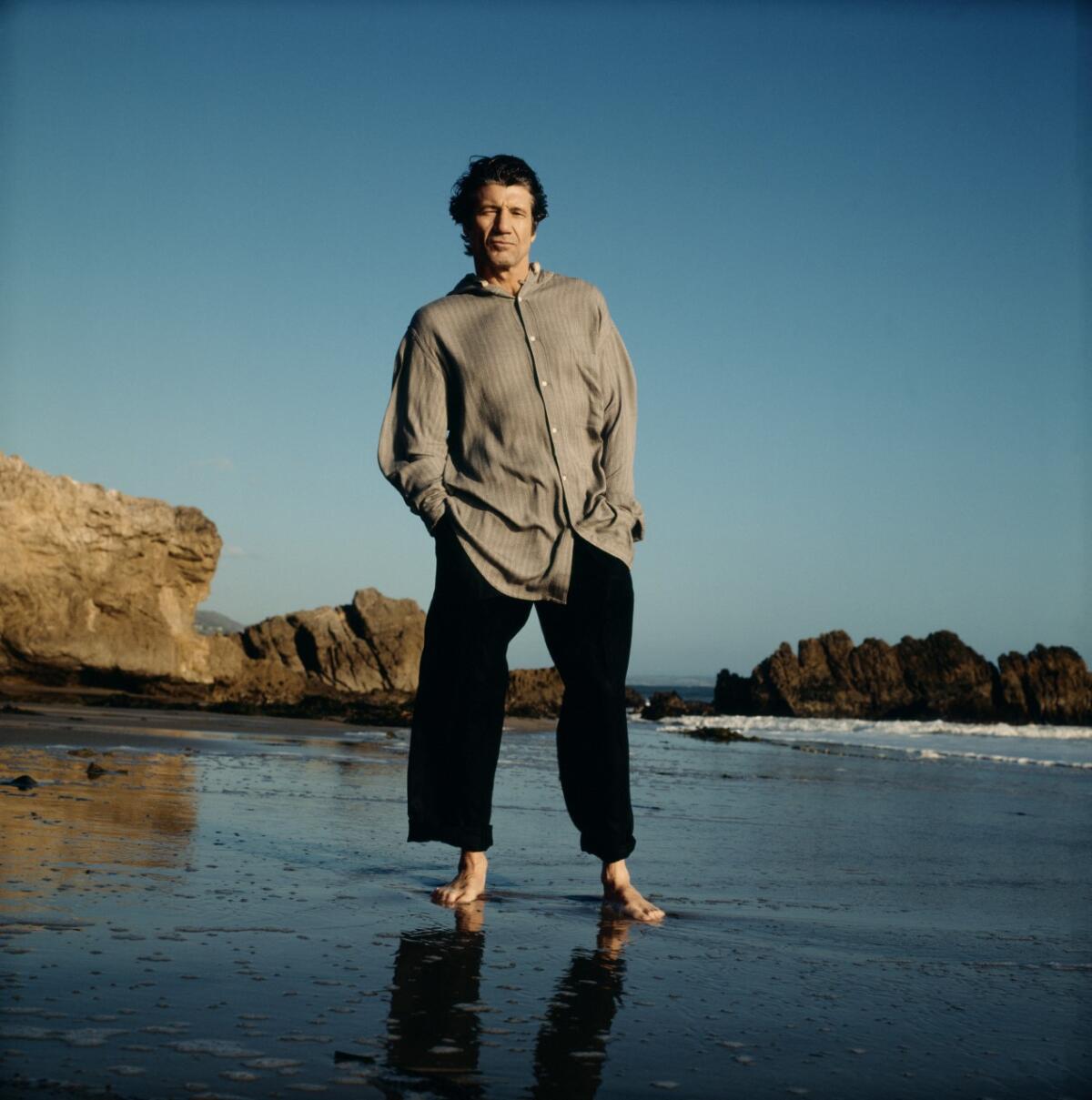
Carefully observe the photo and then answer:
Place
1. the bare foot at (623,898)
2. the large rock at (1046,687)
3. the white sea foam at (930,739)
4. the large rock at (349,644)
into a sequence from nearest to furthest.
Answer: the bare foot at (623,898) → the white sea foam at (930,739) → the large rock at (349,644) → the large rock at (1046,687)

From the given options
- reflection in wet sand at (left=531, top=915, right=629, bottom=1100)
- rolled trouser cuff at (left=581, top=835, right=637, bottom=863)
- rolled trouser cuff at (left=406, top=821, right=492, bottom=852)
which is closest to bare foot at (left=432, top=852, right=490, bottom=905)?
rolled trouser cuff at (left=406, top=821, right=492, bottom=852)

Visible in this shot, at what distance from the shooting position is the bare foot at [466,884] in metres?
2.68

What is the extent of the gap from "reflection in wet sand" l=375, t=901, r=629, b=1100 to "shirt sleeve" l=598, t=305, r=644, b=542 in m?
1.28

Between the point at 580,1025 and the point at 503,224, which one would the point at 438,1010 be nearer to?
the point at 580,1025

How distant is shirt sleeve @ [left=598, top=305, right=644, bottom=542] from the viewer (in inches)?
127

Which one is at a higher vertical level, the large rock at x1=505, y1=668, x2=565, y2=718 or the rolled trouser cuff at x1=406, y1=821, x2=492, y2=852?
the large rock at x1=505, y1=668, x2=565, y2=718

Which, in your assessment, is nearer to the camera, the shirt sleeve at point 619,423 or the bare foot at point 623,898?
the bare foot at point 623,898

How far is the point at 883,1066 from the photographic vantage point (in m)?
1.55

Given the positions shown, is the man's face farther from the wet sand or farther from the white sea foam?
the white sea foam

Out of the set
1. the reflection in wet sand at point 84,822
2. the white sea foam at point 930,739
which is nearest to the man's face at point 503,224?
the reflection in wet sand at point 84,822

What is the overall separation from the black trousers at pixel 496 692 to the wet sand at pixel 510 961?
0.23 metres

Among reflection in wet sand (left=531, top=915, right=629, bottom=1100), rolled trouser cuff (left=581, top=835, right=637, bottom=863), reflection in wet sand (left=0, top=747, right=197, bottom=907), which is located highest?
rolled trouser cuff (left=581, top=835, right=637, bottom=863)

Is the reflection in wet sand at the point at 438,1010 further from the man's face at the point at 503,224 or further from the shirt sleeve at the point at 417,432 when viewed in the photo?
the man's face at the point at 503,224

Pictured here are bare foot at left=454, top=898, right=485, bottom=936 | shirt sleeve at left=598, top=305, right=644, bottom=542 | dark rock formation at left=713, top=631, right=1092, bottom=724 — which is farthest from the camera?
dark rock formation at left=713, top=631, right=1092, bottom=724
